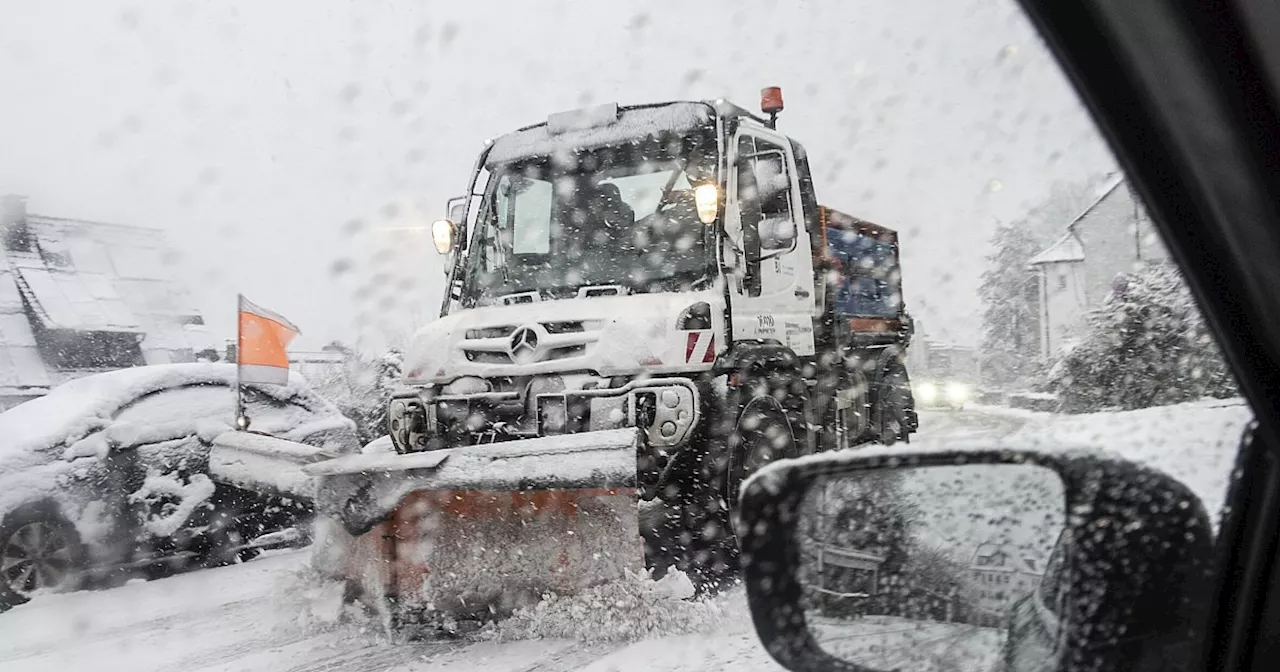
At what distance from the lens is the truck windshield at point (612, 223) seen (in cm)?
562

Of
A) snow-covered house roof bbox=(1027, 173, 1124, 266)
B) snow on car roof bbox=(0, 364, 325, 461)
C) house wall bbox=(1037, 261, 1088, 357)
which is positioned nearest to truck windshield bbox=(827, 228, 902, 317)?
snow on car roof bbox=(0, 364, 325, 461)

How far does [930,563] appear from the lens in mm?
1504

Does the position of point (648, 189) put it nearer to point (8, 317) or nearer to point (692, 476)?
point (692, 476)

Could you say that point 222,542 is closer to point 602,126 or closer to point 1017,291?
point 602,126

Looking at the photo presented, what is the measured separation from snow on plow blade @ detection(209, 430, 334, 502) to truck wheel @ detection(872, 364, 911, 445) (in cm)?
400

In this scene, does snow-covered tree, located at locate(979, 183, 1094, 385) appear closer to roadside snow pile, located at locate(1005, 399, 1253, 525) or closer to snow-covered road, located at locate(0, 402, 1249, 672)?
snow-covered road, located at locate(0, 402, 1249, 672)

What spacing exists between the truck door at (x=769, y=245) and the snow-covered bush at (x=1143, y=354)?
3.34 m

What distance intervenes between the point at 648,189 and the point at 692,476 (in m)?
1.74

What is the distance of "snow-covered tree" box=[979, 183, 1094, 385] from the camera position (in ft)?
7.13

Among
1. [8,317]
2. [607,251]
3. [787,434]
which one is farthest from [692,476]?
[8,317]

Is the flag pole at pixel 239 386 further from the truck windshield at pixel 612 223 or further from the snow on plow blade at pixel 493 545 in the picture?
the snow on plow blade at pixel 493 545

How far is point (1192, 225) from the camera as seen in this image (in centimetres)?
134

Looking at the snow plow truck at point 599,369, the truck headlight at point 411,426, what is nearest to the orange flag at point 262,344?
the snow plow truck at point 599,369

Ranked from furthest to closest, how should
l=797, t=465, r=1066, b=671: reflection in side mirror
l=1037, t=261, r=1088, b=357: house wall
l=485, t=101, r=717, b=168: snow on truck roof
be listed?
1. l=485, t=101, r=717, b=168: snow on truck roof
2. l=1037, t=261, r=1088, b=357: house wall
3. l=797, t=465, r=1066, b=671: reflection in side mirror
